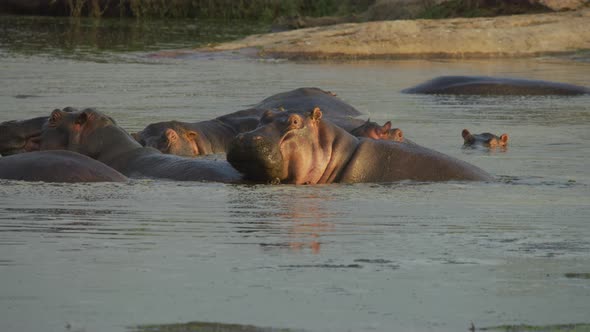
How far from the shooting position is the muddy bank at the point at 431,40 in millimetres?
18375

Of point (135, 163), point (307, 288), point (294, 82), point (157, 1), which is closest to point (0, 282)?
point (307, 288)

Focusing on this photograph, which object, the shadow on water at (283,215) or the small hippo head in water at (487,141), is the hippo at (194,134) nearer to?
the small hippo head in water at (487,141)

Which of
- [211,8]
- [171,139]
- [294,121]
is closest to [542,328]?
[294,121]

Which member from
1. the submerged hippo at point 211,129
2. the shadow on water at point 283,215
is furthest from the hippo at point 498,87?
the shadow on water at point 283,215

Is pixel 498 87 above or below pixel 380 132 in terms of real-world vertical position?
below

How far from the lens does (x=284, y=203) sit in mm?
6164

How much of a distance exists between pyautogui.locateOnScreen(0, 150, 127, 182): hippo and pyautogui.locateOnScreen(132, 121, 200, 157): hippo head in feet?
5.34

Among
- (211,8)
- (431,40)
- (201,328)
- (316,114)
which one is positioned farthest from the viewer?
(211,8)

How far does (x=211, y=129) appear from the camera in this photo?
930cm

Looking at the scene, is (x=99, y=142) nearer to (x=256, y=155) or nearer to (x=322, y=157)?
(x=256, y=155)

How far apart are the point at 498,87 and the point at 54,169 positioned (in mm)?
7562

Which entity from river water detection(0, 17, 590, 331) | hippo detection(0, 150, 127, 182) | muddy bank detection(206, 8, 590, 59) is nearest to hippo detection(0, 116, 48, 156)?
hippo detection(0, 150, 127, 182)

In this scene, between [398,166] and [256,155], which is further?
[398,166]

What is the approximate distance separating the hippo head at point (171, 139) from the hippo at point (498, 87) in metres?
5.05
